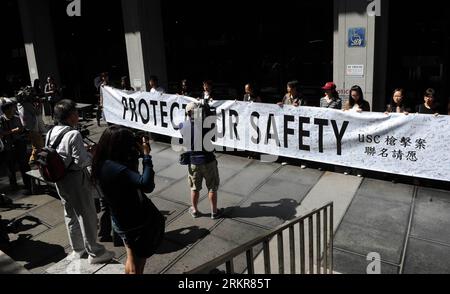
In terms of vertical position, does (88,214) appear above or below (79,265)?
above

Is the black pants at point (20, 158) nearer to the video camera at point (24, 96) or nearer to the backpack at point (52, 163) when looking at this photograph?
the video camera at point (24, 96)

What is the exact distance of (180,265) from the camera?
15.3ft

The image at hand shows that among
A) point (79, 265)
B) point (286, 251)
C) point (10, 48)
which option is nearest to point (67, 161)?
point (79, 265)

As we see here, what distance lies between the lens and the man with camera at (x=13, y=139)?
22.3 feet

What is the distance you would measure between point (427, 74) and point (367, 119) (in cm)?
416

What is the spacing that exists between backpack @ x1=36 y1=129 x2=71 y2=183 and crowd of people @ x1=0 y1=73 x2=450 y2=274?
4cm

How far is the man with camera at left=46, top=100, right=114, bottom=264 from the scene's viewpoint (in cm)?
430

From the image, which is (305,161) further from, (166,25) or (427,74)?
(166,25)

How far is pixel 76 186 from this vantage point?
4438 millimetres

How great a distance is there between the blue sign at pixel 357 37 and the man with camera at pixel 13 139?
21.7 feet
